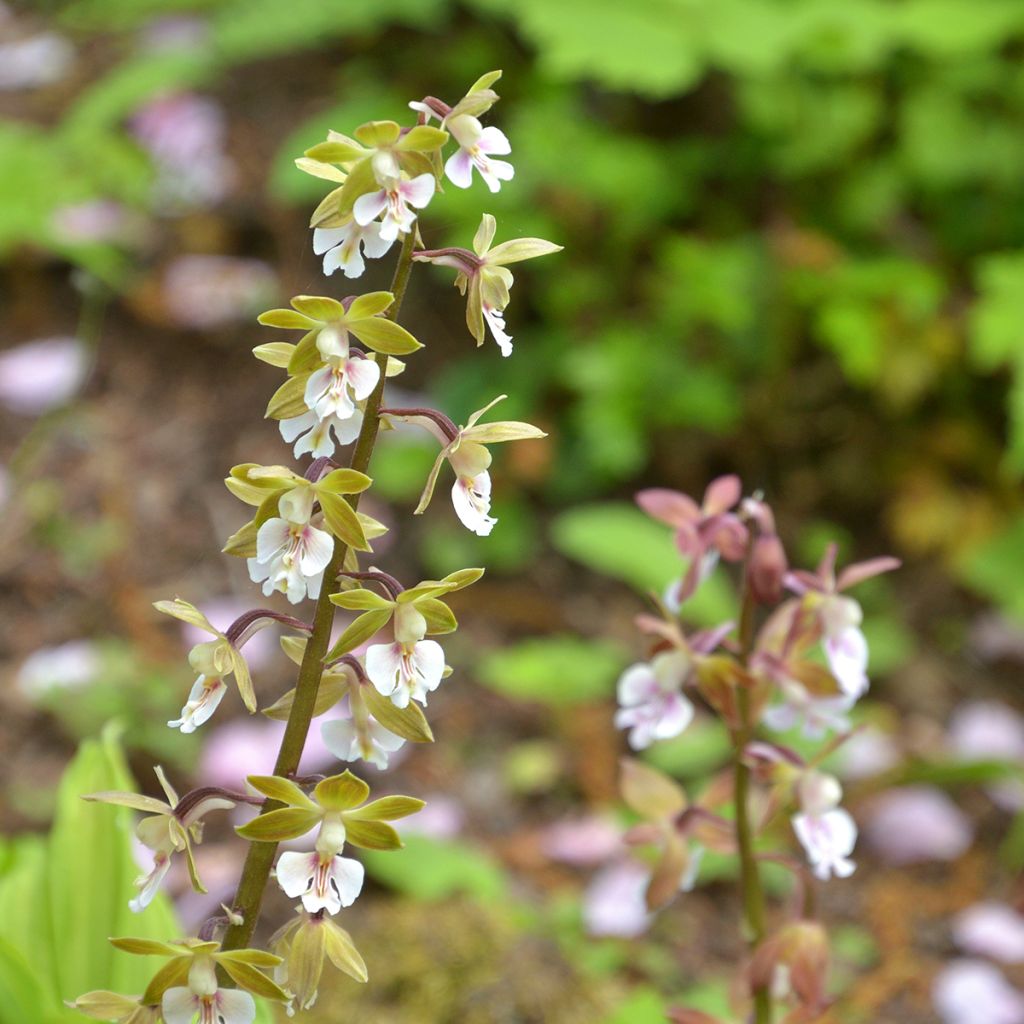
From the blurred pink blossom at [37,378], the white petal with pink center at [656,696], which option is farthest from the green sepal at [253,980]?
the blurred pink blossom at [37,378]

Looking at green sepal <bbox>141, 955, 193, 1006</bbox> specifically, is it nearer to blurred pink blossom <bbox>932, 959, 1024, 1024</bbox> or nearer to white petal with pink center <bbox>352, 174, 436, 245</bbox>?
white petal with pink center <bbox>352, 174, 436, 245</bbox>

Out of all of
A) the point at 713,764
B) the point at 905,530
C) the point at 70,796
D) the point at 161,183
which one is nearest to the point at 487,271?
the point at 70,796

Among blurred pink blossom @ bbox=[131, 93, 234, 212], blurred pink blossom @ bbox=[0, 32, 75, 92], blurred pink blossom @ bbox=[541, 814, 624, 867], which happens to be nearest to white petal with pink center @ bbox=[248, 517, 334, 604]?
blurred pink blossom @ bbox=[541, 814, 624, 867]

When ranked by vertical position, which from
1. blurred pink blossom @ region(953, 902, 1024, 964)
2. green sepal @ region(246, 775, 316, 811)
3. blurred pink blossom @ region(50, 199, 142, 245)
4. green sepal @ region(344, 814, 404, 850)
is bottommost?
blurred pink blossom @ region(953, 902, 1024, 964)

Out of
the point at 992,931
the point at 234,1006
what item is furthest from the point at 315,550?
the point at 992,931

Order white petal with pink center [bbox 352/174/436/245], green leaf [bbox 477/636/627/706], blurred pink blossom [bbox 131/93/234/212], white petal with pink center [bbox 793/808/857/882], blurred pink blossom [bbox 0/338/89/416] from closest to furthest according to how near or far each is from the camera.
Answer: white petal with pink center [bbox 352/174/436/245] → white petal with pink center [bbox 793/808/857/882] → green leaf [bbox 477/636/627/706] → blurred pink blossom [bbox 0/338/89/416] → blurred pink blossom [bbox 131/93/234/212]

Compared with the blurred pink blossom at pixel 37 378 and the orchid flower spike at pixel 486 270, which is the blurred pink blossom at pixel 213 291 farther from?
the orchid flower spike at pixel 486 270

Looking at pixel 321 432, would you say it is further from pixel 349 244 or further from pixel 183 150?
pixel 183 150
